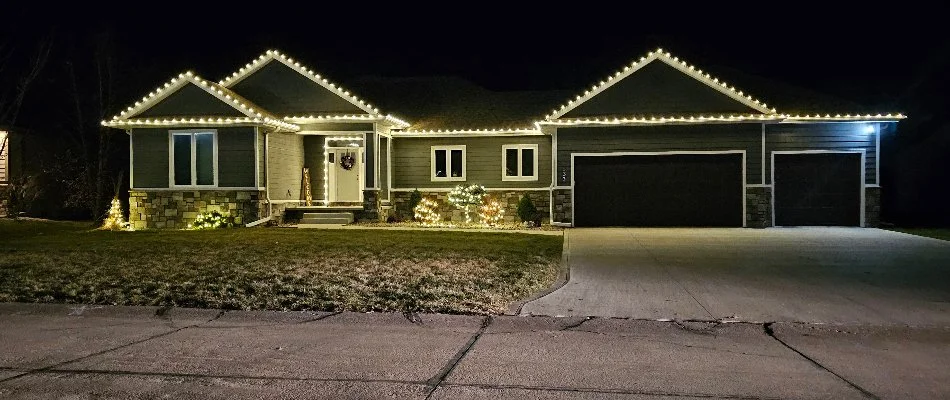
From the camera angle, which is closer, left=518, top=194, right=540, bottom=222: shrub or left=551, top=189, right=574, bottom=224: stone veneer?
left=551, top=189, right=574, bottom=224: stone veneer

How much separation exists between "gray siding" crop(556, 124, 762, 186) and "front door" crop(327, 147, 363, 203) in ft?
21.4

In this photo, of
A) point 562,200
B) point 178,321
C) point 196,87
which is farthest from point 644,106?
point 178,321

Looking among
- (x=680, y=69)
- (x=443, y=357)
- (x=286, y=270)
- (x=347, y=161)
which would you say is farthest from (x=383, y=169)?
(x=443, y=357)

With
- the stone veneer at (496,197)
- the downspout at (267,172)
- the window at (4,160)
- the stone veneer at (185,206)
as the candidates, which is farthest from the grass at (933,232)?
the window at (4,160)

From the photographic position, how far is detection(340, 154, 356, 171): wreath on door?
24406mm

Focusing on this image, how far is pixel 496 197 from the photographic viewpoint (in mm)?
24047

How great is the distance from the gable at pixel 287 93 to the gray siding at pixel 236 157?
186cm

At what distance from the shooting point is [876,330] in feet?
25.6

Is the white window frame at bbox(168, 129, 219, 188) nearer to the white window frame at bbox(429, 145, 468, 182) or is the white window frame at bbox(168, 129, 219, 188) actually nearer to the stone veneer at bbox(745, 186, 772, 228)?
the white window frame at bbox(429, 145, 468, 182)

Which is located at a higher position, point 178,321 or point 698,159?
point 698,159

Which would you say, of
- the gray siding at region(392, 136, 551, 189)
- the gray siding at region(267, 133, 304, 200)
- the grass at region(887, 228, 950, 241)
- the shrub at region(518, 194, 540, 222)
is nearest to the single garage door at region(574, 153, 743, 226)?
the shrub at region(518, 194, 540, 222)

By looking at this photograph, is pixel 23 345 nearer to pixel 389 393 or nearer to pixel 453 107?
pixel 389 393

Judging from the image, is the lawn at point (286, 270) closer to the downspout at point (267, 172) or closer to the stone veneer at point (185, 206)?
the stone veneer at point (185, 206)

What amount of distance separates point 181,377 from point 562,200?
16.9 meters
